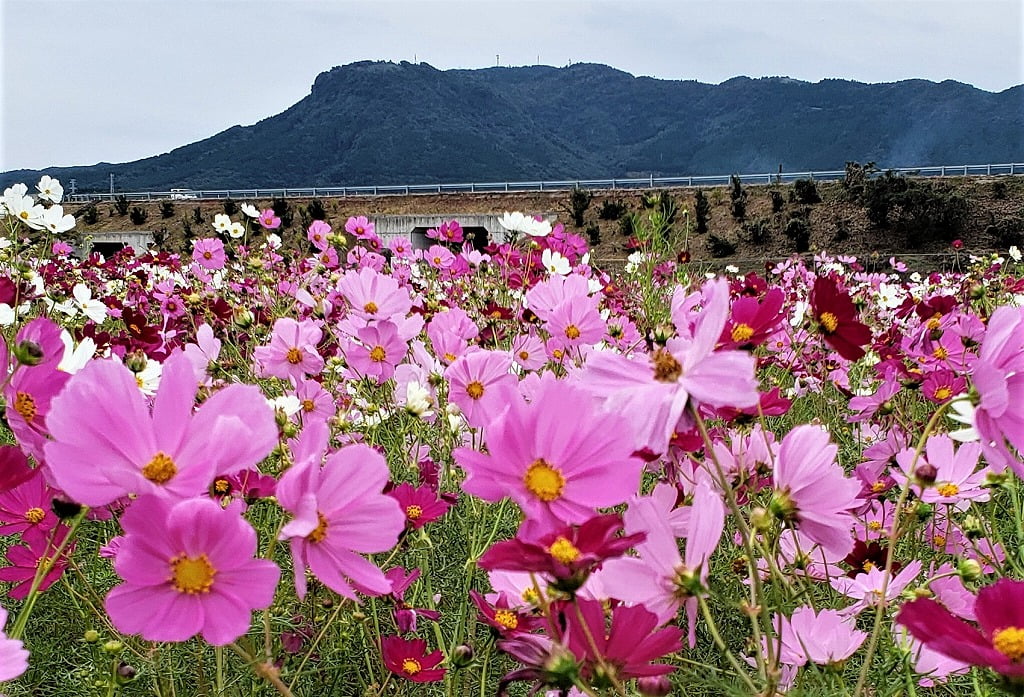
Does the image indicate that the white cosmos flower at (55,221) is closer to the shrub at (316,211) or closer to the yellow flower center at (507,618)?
the yellow flower center at (507,618)

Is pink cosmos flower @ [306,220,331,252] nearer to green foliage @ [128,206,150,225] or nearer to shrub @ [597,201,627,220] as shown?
shrub @ [597,201,627,220]

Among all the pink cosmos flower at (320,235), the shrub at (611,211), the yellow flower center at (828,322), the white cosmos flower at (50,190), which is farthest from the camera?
the shrub at (611,211)

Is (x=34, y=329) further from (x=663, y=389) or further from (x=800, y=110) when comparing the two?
(x=800, y=110)

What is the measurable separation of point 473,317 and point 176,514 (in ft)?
4.38

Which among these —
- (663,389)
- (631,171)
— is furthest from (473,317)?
(631,171)

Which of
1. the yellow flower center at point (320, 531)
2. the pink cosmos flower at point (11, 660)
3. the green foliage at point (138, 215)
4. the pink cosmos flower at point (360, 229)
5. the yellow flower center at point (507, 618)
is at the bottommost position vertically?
the green foliage at point (138, 215)

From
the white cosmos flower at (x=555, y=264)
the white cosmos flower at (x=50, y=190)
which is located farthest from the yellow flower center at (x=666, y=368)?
the white cosmos flower at (x=50, y=190)

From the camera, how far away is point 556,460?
45 cm

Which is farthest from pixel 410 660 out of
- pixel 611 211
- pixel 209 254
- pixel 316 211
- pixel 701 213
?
pixel 316 211

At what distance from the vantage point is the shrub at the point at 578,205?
49.3 ft

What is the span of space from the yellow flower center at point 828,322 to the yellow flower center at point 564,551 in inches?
15.1

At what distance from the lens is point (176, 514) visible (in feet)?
1.20

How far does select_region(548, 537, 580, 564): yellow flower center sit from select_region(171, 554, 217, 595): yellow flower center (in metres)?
0.15

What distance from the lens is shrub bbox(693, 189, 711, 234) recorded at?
14.1 metres
